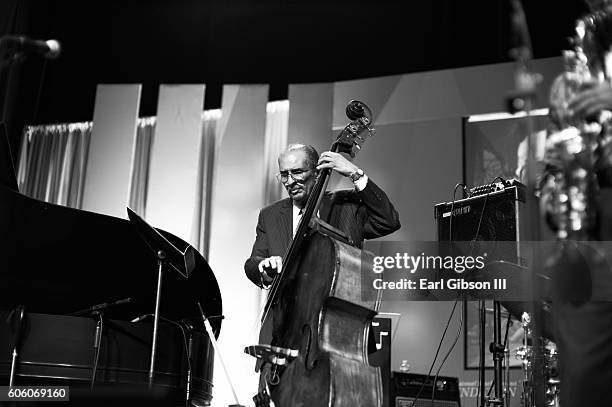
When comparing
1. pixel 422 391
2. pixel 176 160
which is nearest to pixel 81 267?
pixel 422 391

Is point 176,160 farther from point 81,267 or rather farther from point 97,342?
point 97,342

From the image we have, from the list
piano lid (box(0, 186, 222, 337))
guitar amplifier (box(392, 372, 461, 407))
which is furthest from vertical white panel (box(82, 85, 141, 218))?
guitar amplifier (box(392, 372, 461, 407))

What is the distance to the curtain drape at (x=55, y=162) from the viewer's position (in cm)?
798

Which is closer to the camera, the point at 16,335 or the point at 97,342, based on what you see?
the point at 16,335

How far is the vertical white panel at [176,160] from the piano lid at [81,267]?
2.97 m

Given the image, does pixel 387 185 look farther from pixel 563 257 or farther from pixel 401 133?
pixel 563 257

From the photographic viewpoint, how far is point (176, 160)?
7.59 metres

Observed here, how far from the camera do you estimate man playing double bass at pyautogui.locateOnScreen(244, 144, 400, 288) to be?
362cm

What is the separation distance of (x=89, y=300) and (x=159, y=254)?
2.54 ft

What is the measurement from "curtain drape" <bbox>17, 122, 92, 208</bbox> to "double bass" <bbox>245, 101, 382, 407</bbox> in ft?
16.8

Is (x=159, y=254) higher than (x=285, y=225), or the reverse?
(x=285, y=225)

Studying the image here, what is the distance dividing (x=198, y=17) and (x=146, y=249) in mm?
3821

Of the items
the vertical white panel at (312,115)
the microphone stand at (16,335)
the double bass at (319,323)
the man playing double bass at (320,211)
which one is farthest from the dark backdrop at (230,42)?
the double bass at (319,323)

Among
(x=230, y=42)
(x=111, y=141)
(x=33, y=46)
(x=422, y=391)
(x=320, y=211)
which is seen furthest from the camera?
(x=111, y=141)
